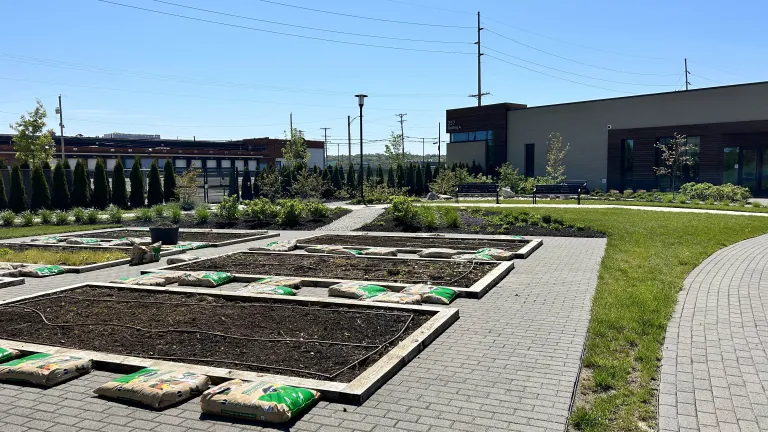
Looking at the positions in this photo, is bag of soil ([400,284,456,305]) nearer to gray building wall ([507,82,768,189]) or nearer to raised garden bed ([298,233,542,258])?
raised garden bed ([298,233,542,258])

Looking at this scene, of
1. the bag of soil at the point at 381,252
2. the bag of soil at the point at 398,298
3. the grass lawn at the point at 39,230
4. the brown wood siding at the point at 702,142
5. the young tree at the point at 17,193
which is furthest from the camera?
the brown wood siding at the point at 702,142

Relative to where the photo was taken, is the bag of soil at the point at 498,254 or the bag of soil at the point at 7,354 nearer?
the bag of soil at the point at 7,354

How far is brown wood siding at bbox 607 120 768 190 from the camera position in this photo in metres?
30.8

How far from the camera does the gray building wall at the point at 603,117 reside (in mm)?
30531

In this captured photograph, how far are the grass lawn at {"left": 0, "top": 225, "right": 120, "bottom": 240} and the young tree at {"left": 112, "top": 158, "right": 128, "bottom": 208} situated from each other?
791 centimetres

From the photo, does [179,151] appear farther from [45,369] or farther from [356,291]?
[45,369]

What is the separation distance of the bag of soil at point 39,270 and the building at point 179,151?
42.0 metres

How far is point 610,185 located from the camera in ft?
117

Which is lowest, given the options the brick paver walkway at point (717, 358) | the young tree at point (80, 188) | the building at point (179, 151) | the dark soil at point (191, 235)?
the brick paver walkway at point (717, 358)

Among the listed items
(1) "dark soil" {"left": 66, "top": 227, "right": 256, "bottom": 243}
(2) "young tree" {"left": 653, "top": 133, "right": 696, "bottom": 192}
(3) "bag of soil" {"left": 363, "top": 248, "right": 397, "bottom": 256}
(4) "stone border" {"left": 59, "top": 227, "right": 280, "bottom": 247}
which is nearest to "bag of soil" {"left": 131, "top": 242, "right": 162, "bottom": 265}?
(4) "stone border" {"left": 59, "top": 227, "right": 280, "bottom": 247}

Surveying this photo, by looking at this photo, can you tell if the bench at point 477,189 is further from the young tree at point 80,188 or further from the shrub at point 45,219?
the shrub at point 45,219

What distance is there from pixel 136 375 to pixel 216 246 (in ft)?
31.3

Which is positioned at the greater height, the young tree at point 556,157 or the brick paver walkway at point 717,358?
the young tree at point 556,157

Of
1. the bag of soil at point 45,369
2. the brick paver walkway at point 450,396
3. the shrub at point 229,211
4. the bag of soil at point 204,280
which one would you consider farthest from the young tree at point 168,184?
the brick paver walkway at point 450,396
